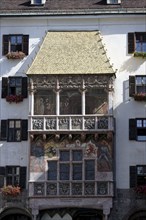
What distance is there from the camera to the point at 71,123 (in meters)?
37.1

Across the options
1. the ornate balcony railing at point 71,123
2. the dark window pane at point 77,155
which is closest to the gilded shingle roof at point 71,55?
the ornate balcony railing at point 71,123

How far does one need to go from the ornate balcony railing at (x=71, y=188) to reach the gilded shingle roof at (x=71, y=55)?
→ 702cm

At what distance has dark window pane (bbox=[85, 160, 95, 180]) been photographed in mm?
36812

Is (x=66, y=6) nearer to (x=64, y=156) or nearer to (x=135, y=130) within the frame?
(x=135, y=130)

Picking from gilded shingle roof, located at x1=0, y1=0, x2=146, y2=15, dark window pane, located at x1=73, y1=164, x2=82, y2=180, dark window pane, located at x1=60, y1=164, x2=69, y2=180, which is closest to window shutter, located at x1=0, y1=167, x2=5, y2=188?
dark window pane, located at x1=60, y1=164, x2=69, y2=180

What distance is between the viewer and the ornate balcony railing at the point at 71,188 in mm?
36312

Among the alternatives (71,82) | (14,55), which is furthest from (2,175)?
(14,55)

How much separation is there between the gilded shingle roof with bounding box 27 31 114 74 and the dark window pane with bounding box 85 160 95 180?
5688mm

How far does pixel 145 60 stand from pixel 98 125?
18.5ft

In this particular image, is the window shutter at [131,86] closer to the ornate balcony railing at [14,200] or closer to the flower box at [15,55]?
the flower box at [15,55]

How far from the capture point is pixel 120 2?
4062 cm

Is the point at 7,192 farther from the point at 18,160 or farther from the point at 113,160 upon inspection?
the point at 113,160

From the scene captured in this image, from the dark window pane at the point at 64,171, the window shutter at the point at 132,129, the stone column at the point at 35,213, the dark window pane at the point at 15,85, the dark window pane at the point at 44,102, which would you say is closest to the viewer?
the stone column at the point at 35,213

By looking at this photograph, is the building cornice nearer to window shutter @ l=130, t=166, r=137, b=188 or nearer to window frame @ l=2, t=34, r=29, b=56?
window frame @ l=2, t=34, r=29, b=56
